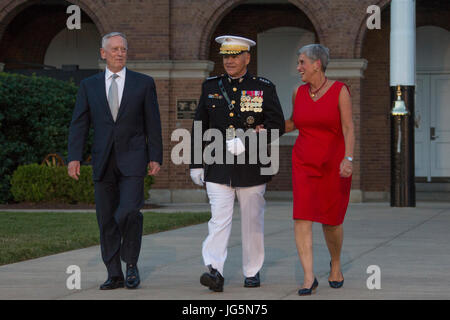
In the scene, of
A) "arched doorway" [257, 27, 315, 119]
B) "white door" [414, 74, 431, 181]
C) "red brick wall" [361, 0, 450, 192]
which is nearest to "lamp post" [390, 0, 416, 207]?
"red brick wall" [361, 0, 450, 192]

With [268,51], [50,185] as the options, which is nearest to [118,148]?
[50,185]

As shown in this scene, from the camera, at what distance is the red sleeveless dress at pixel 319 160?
6.81 meters

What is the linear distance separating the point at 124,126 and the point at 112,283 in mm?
1194

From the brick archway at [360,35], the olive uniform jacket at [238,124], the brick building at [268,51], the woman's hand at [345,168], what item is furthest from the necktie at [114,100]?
the brick archway at [360,35]

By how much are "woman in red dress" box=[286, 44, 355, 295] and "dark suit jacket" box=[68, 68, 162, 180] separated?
1.11m

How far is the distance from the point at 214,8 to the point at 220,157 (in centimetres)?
1205

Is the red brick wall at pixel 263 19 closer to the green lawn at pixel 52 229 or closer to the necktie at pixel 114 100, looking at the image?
the green lawn at pixel 52 229

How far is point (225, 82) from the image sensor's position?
716 centimetres

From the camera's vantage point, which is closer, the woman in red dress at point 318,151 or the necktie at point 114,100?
the woman in red dress at point 318,151

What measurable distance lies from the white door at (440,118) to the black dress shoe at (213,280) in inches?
580

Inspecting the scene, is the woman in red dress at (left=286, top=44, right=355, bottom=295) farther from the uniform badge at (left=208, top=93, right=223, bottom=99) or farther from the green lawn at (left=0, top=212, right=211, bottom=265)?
the green lawn at (left=0, top=212, right=211, bottom=265)

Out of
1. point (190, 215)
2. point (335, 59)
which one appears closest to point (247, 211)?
point (190, 215)

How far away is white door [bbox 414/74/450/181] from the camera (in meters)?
20.8
